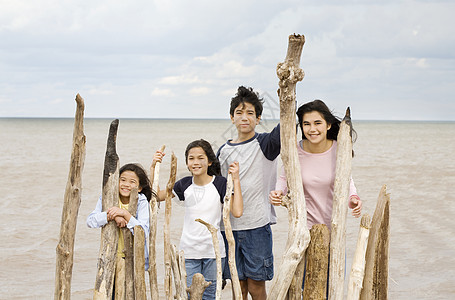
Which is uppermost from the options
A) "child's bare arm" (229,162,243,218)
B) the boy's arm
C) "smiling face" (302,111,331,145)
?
"smiling face" (302,111,331,145)

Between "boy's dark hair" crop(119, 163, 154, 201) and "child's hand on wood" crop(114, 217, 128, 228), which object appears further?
"boy's dark hair" crop(119, 163, 154, 201)

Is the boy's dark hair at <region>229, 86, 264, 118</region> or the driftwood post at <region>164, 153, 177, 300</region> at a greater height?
the boy's dark hair at <region>229, 86, 264, 118</region>

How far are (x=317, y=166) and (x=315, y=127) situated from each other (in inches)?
11.1

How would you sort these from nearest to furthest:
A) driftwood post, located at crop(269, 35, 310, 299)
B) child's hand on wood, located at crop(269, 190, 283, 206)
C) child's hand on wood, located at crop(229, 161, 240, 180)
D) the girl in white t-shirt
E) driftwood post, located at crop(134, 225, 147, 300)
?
driftwood post, located at crop(269, 35, 310, 299) → driftwood post, located at crop(134, 225, 147, 300) → child's hand on wood, located at crop(269, 190, 283, 206) → child's hand on wood, located at crop(229, 161, 240, 180) → the girl in white t-shirt

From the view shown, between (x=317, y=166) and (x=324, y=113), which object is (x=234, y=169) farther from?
(x=324, y=113)

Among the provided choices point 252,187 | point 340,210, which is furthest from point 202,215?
point 340,210

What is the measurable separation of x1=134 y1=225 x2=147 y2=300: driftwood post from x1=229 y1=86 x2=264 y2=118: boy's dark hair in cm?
133

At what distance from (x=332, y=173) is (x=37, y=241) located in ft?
20.5

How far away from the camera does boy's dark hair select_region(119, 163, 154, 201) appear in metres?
3.75

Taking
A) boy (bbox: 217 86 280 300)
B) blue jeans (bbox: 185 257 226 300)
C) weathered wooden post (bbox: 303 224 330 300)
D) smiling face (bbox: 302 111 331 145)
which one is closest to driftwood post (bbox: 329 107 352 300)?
weathered wooden post (bbox: 303 224 330 300)

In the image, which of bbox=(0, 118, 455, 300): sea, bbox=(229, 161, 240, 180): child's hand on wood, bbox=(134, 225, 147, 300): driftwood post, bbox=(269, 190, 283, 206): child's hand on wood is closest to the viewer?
bbox=(134, 225, 147, 300): driftwood post

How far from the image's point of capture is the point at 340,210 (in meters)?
3.40

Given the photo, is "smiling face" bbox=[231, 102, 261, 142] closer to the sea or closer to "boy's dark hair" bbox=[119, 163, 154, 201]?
the sea

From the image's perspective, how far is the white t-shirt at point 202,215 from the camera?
3.92m
